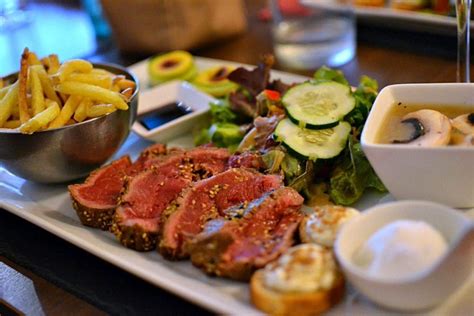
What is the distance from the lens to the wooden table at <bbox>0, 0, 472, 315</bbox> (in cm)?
213

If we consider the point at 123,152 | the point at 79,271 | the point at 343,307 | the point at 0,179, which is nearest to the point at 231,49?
the point at 123,152

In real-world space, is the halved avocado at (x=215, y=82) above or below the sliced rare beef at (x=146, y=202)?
below

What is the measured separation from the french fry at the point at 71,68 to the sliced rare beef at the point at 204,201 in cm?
75

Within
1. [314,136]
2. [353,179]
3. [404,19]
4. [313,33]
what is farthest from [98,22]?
[353,179]

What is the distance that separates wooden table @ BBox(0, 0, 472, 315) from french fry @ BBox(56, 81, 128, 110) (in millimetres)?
584

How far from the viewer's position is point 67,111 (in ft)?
8.38

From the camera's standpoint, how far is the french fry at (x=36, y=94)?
2535mm

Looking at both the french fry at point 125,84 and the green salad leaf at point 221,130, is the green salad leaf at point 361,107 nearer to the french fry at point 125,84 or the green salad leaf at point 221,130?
the green salad leaf at point 221,130

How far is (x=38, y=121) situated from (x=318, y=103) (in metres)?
1.14

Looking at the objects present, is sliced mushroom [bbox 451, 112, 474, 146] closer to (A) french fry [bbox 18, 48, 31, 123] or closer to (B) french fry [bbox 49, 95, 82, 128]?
(B) french fry [bbox 49, 95, 82, 128]

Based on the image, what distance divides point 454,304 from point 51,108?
166cm

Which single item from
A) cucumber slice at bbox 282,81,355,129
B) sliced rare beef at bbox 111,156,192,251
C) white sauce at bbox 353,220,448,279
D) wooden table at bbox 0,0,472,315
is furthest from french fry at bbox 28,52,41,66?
white sauce at bbox 353,220,448,279

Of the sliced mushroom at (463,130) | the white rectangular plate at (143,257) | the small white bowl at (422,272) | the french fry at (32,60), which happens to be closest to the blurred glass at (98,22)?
the white rectangular plate at (143,257)

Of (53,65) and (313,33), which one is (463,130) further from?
(313,33)
